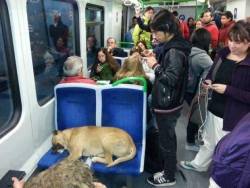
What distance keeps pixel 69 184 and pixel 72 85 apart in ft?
6.01

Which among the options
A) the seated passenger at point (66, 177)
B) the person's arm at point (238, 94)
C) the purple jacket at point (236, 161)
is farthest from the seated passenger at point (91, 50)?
the purple jacket at point (236, 161)

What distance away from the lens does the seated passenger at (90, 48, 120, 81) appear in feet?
13.5

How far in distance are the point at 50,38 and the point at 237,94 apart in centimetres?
238

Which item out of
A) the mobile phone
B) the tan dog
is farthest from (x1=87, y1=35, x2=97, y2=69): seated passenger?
the mobile phone

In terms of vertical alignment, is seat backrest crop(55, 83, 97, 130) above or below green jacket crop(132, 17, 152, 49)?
below

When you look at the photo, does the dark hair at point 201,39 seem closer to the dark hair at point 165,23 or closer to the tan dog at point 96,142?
the dark hair at point 165,23

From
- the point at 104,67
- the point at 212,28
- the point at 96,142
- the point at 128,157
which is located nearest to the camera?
the point at 128,157

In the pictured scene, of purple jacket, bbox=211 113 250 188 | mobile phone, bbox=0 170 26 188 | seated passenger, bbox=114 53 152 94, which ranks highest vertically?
purple jacket, bbox=211 113 250 188

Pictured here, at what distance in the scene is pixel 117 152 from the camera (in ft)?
8.25

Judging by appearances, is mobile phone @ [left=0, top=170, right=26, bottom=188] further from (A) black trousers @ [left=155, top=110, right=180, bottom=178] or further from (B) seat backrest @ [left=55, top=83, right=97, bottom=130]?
(A) black trousers @ [left=155, top=110, right=180, bottom=178]

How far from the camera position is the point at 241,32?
207 centimetres

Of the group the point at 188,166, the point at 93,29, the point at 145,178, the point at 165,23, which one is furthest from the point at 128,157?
the point at 93,29

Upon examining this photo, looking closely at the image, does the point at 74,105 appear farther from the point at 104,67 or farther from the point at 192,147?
the point at 192,147

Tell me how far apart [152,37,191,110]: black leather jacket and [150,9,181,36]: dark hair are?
8 cm
